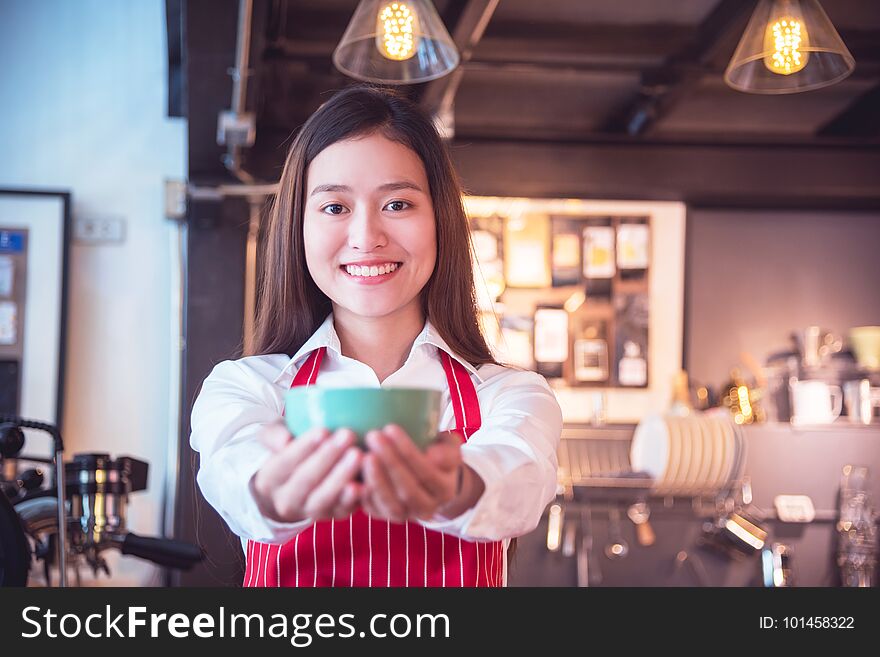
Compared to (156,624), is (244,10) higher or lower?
higher

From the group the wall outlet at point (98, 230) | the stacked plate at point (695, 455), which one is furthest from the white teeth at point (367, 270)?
the wall outlet at point (98, 230)

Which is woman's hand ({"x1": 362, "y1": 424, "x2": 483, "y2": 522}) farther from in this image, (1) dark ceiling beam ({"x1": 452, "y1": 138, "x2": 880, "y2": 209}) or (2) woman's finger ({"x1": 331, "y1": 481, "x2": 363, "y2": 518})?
(1) dark ceiling beam ({"x1": 452, "y1": 138, "x2": 880, "y2": 209})

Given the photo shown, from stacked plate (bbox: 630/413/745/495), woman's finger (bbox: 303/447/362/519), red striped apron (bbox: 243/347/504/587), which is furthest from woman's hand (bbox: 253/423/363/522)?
stacked plate (bbox: 630/413/745/495)

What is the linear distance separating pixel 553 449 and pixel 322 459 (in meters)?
0.40

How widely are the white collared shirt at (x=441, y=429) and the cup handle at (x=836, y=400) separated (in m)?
3.64

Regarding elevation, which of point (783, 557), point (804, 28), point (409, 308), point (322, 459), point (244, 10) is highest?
point (244, 10)

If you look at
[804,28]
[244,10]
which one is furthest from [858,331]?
[244,10]

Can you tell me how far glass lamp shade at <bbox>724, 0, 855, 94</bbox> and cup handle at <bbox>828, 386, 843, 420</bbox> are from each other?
2.49 meters

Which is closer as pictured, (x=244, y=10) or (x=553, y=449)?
(x=553, y=449)

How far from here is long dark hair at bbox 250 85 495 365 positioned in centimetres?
114

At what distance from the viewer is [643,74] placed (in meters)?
3.58

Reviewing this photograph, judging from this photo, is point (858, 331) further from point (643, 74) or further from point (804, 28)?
point (804, 28)

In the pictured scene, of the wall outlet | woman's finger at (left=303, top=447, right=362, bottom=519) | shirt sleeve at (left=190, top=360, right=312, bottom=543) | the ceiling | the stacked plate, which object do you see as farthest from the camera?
the wall outlet

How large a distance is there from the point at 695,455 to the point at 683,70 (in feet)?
4.43
